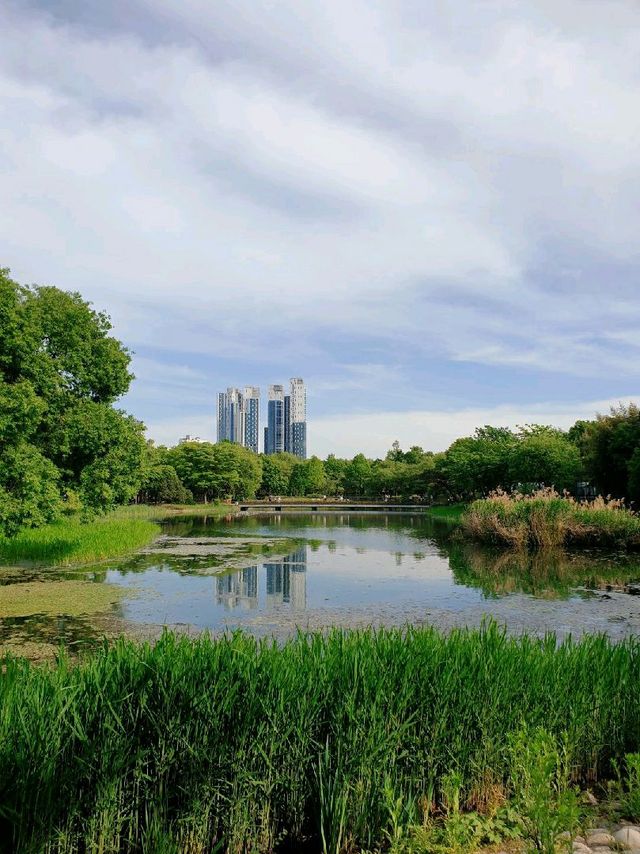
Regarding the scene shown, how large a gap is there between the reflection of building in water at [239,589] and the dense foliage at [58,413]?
3872mm

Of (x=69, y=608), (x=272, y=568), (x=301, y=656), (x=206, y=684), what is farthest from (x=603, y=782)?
(x=272, y=568)

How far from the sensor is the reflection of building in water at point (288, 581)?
496 inches

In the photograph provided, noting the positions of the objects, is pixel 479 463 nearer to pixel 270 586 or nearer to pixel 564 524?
pixel 564 524

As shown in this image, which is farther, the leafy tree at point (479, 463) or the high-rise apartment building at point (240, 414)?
the high-rise apartment building at point (240, 414)

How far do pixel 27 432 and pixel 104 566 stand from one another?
5.03 m

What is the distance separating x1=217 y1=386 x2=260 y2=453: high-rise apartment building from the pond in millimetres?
147458

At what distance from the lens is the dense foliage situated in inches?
512

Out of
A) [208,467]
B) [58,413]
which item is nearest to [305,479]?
[208,467]

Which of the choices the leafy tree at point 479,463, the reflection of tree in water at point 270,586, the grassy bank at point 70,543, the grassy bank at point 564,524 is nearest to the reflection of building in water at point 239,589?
the reflection of tree in water at point 270,586

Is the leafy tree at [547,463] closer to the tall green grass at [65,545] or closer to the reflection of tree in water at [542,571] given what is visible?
the reflection of tree in water at [542,571]

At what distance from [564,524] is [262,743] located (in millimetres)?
19388

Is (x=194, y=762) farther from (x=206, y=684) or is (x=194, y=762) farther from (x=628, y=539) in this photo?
(x=628, y=539)

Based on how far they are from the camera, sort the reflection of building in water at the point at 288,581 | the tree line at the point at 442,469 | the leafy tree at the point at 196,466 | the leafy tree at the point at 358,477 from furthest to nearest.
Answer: the leafy tree at the point at 358,477, the leafy tree at the point at 196,466, the tree line at the point at 442,469, the reflection of building in water at the point at 288,581

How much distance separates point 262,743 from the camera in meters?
3.59
